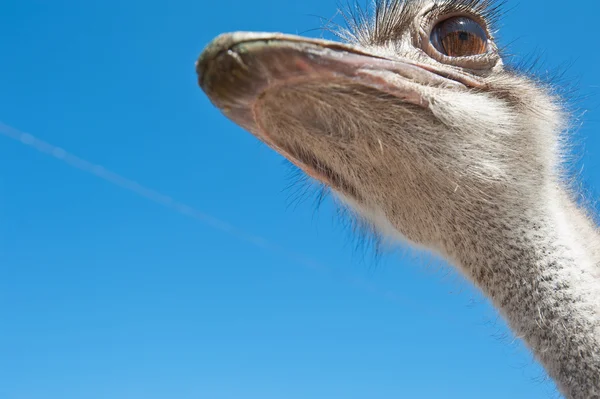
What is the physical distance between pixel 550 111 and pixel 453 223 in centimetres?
67

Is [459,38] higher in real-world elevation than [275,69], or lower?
higher

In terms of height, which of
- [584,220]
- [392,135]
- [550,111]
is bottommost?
[584,220]

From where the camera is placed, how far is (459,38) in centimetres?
307

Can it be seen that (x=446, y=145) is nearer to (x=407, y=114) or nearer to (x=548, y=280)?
(x=407, y=114)

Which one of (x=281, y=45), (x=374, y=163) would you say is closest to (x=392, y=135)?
(x=374, y=163)

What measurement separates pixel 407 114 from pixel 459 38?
1.91ft

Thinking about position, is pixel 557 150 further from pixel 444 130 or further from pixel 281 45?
pixel 281 45

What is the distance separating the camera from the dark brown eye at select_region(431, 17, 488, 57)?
9.91ft

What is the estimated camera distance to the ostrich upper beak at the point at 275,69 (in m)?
2.24

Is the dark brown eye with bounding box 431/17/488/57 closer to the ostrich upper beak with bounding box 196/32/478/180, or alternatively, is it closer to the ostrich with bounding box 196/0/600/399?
the ostrich with bounding box 196/0/600/399

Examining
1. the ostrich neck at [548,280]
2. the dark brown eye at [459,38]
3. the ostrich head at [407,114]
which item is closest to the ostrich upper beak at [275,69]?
the ostrich head at [407,114]

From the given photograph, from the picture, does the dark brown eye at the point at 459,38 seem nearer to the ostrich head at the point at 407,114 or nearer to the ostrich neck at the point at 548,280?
the ostrich head at the point at 407,114

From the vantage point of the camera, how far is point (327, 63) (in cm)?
235

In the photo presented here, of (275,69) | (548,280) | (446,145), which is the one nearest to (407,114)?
(446,145)
